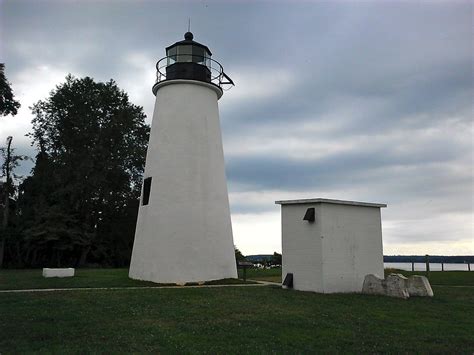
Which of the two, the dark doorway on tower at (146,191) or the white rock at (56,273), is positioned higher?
the dark doorway on tower at (146,191)

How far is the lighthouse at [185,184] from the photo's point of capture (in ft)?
52.9

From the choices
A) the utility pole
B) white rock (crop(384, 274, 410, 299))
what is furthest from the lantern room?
the utility pole

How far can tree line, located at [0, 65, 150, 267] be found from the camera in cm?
2670

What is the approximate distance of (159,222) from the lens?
16391mm

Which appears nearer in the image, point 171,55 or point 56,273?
point 56,273

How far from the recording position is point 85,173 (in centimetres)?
2767

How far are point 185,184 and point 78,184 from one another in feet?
43.3

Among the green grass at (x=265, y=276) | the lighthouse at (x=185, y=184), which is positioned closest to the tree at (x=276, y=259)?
the green grass at (x=265, y=276)

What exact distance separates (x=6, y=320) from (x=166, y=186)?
8994 mm

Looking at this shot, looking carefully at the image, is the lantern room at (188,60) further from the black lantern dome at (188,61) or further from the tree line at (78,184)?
the tree line at (78,184)

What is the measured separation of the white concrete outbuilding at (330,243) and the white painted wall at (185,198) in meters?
3.44

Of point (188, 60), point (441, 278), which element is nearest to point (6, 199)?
point (188, 60)

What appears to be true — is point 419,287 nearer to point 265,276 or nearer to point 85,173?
point 265,276

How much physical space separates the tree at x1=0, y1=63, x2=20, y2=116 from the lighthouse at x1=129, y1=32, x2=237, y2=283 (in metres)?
10.5
